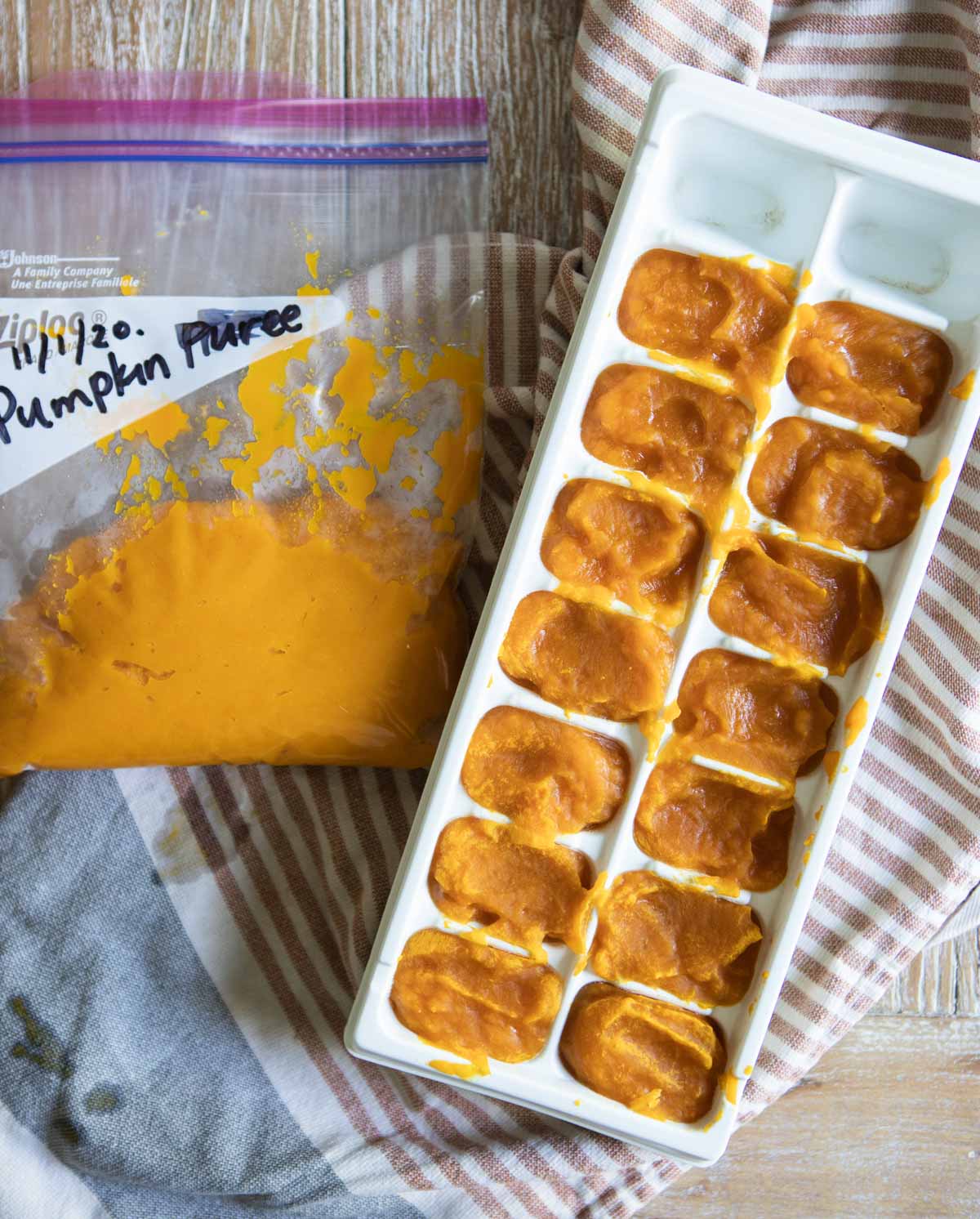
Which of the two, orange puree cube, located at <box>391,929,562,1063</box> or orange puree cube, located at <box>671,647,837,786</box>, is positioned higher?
orange puree cube, located at <box>671,647,837,786</box>

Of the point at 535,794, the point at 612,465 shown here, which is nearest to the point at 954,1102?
the point at 535,794

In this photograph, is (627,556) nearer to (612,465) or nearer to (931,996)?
(612,465)

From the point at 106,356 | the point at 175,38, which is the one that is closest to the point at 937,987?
the point at 106,356

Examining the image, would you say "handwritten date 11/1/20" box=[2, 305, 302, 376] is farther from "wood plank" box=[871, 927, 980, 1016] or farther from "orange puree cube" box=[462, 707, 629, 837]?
"wood plank" box=[871, 927, 980, 1016]

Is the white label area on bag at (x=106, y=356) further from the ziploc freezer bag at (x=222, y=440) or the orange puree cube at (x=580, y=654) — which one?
the orange puree cube at (x=580, y=654)

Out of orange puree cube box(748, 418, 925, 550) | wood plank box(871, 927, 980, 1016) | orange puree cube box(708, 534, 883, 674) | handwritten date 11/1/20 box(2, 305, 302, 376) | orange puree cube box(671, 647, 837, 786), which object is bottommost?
wood plank box(871, 927, 980, 1016)

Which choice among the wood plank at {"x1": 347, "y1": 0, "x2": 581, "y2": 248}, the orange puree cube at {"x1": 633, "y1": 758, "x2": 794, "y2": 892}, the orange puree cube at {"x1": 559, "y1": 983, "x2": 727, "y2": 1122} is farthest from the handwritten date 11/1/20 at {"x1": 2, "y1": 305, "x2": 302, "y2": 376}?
the orange puree cube at {"x1": 559, "y1": 983, "x2": 727, "y2": 1122}

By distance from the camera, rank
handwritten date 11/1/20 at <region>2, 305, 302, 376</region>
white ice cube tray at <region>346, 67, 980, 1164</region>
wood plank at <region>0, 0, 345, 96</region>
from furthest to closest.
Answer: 1. wood plank at <region>0, 0, 345, 96</region>
2. handwritten date 11/1/20 at <region>2, 305, 302, 376</region>
3. white ice cube tray at <region>346, 67, 980, 1164</region>
